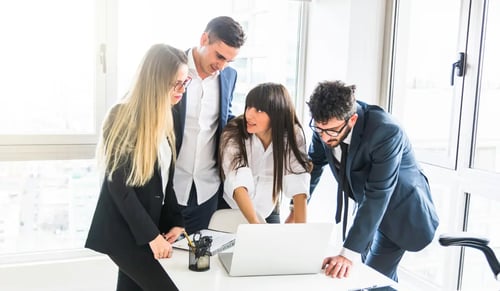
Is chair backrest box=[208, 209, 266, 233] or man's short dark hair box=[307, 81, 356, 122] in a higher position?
man's short dark hair box=[307, 81, 356, 122]

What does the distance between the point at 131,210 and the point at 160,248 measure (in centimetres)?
17

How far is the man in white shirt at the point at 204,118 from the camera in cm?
202

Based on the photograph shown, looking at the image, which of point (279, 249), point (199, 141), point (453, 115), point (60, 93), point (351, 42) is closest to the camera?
point (279, 249)

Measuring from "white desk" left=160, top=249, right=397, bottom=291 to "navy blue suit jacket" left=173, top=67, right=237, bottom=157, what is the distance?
624 mm

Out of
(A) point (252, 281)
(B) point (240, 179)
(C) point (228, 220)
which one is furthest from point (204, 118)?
(A) point (252, 281)

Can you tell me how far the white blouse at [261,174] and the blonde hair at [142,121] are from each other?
36cm

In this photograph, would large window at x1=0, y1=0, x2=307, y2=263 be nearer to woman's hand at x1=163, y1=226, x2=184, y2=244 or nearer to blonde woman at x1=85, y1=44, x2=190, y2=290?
blonde woman at x1=85, y1=44, x2=190, y2=290

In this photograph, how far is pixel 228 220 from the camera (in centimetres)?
205

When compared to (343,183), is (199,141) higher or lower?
higher

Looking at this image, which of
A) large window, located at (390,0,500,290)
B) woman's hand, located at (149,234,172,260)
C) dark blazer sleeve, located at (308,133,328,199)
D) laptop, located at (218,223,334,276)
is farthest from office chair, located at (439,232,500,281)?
woman's hand, located at (149,234,172,260)

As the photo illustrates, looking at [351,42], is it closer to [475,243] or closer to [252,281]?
[475,243]

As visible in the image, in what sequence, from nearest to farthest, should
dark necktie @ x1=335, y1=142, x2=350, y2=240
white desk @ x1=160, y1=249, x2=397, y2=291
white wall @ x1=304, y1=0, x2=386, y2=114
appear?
1. white desk @ x1=160, y1=249, x2=397, y2=291
2. dark necktie @ x1=335, y1=142, x2=350, y2=240
3. white wall @ x1=304, y1=0, x2=386, y2=114

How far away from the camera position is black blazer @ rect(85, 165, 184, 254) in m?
1.66

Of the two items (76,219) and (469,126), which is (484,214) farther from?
(76,219)
